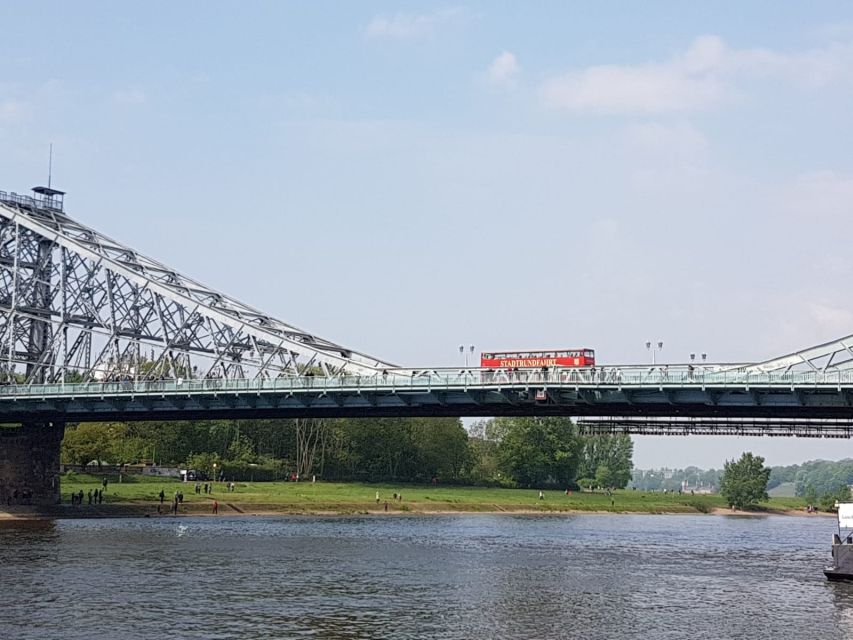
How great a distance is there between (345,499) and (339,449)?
4144cm

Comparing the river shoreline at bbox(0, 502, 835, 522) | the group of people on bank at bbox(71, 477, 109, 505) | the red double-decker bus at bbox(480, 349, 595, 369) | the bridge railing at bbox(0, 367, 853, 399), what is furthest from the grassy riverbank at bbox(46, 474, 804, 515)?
the red double-decker bus at bbox(480, 349, 595, 369)

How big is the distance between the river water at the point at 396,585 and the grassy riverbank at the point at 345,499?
19.8 metres

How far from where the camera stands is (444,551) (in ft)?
254

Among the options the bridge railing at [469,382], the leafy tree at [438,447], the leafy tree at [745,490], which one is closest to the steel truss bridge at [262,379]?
the bridge railing at [469,382]

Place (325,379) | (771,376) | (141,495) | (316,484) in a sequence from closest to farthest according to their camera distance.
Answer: (771,376), (325,379), (141,495), (316,484)

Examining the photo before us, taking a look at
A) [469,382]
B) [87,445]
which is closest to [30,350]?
[87,445]

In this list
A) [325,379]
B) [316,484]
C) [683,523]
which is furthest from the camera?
[316,484]

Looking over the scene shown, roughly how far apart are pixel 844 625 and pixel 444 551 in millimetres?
33908

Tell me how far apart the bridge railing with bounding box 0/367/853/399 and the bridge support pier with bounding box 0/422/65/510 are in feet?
23.8

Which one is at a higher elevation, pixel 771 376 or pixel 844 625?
pixel 771 376

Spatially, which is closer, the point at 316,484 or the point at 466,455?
the point at 316,484

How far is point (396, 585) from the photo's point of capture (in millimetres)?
57719

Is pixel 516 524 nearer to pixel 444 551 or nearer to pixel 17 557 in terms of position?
pixel 444 551

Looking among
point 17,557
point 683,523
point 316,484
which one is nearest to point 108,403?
point 17,557
